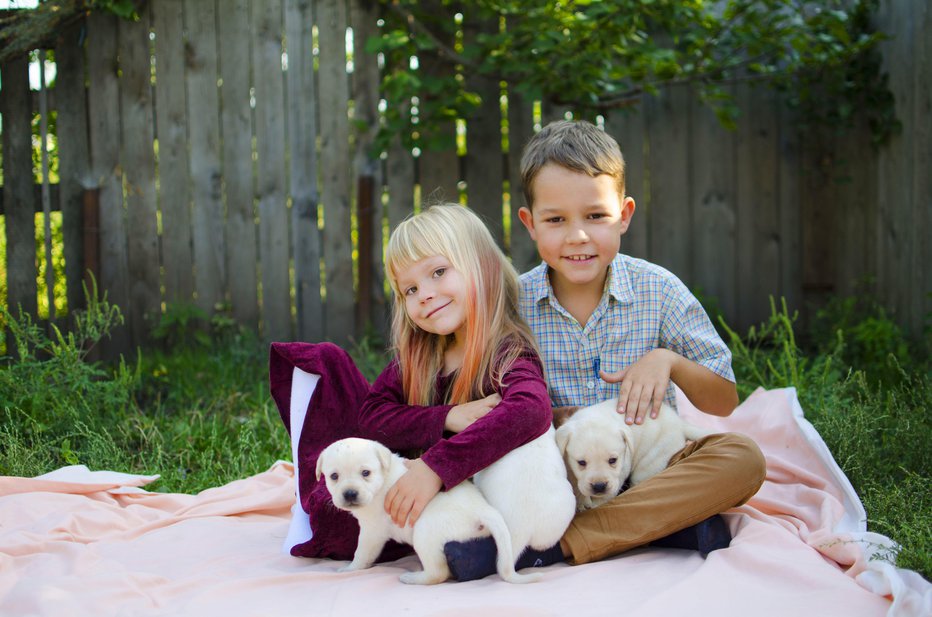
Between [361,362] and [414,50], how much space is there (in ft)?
6.31

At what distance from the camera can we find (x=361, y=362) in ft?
16.9

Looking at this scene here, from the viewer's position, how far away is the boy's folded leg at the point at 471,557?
7.97 ft

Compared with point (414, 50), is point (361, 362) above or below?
below

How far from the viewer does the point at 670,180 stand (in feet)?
19.2

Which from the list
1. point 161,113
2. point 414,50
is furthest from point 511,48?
point 161,113

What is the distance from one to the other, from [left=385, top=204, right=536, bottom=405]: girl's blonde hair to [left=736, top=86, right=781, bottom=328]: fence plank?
3.35 metres

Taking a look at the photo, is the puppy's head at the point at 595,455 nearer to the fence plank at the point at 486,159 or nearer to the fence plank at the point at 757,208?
the fence plank at the point at 486,159

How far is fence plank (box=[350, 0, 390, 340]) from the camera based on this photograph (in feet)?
18.6

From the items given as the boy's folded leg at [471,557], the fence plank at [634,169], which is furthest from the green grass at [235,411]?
the fence plank at [634,169]

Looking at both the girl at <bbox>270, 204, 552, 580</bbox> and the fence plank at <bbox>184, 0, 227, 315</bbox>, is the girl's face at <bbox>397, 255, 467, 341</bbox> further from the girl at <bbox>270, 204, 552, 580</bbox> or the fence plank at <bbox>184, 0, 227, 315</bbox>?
the fence plank at <bbox>184, 0, 227, 315</bbox>

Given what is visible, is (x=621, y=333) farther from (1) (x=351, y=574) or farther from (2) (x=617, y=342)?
(1) (x=351, y=574)

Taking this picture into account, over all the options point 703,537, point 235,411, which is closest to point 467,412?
point 703,537

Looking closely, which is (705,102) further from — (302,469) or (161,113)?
(302,469)

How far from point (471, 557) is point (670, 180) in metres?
3.98
